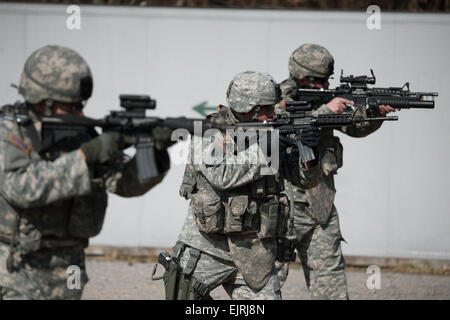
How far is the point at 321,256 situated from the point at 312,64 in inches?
65.2

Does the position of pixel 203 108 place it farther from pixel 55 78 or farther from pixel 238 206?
pixel 55 78

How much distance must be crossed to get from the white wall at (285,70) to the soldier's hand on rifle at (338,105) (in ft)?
6.54

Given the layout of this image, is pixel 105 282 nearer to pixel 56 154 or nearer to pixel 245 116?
pixel 245 116

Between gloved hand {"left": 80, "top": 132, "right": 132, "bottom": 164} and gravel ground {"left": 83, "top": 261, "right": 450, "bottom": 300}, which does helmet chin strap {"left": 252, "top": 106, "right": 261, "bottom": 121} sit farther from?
gravel ground {"left": 83, "top": 261, "right": 450, "bottom": 300}

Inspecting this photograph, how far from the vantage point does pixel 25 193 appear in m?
3.46

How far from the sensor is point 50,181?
349 cm

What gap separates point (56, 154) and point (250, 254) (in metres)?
1.54

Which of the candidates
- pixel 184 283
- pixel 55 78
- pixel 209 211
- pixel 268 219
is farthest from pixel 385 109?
pixel 55 78

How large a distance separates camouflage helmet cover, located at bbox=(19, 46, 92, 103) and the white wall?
416 centimetres

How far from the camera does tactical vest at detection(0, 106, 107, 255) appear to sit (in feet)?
11.8

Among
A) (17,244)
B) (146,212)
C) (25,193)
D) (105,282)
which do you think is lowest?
(105,282)
